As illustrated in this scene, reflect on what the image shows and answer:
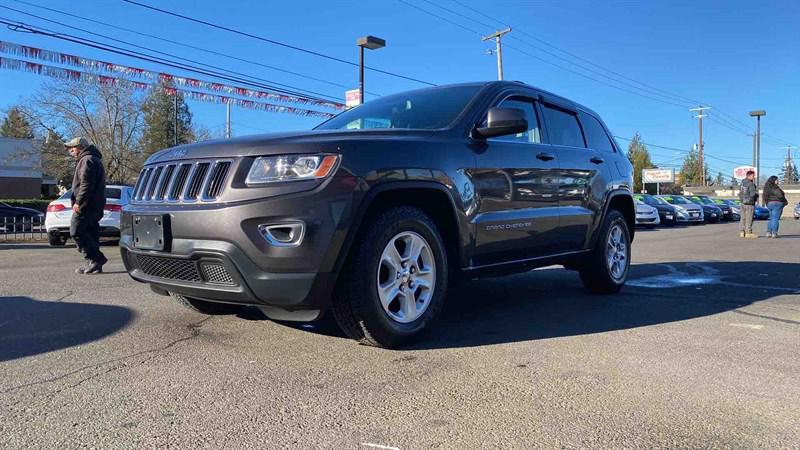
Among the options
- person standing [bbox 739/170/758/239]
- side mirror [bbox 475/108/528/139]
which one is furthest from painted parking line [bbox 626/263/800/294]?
person standing [bbox 739/170/758/239]

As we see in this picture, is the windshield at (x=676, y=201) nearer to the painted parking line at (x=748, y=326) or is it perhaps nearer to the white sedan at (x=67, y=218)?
the white sedan at (x=67, y=218)

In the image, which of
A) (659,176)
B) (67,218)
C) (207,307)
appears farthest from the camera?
(659,176)

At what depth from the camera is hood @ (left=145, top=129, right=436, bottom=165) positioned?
125 inches

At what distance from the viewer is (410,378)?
299 centimetres

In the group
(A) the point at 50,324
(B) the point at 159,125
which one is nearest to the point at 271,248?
(A) the point at 50,324

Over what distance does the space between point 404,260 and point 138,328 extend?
1.90m

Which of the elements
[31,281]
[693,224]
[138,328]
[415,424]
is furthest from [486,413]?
[693,224]

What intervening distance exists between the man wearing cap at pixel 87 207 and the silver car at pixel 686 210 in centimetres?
2667

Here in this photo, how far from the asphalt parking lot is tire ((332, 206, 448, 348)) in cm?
16

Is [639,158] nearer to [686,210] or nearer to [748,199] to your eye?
[686,210]

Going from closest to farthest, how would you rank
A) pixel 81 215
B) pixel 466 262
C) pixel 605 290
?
pixel 466 262, pixel 605 290, pixel 81 215

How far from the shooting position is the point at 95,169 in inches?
272

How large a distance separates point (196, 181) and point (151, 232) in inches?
16.5

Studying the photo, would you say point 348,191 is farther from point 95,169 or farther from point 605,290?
point 95,169
